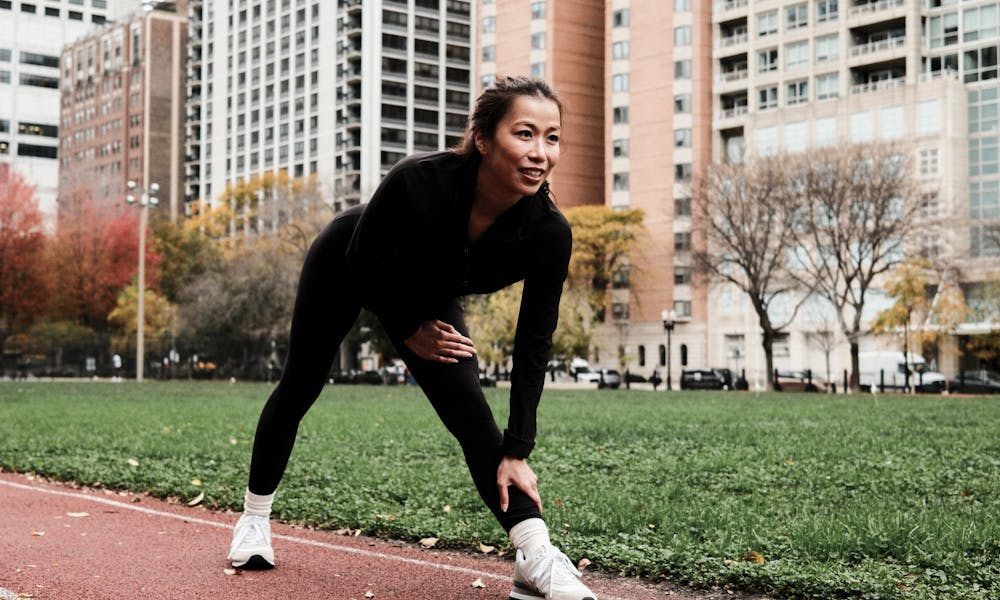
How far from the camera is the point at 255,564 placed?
4965 mm

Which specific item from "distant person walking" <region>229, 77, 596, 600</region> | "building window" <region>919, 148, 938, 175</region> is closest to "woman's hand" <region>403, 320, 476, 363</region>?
"distant person walking" <region>229, 77, 596, 600</region>

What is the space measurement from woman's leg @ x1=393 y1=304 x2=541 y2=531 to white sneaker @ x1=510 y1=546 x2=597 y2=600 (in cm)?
16

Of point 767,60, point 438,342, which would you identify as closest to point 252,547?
point 438,342

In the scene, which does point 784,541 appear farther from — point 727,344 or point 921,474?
point 727,344

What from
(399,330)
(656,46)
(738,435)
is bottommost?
(738,435)

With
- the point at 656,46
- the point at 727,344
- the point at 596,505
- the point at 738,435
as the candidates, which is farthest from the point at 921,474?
the point at 656,46

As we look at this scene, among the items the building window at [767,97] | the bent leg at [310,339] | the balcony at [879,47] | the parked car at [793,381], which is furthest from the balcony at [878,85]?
the bent leg at [310,339]

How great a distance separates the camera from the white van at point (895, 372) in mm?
52381

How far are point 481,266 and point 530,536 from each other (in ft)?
3.34

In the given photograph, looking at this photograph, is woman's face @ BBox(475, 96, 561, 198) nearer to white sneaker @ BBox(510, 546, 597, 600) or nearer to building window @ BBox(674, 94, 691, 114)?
white sneaker @ BBox(510, 546, 597, 600)

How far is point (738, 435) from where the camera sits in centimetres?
1381

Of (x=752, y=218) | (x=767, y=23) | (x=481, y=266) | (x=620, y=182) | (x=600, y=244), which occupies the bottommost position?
(x=481, y=266)

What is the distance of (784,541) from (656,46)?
77.8 meters

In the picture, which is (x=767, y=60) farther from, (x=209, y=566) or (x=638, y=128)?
(x=209, y=566)
